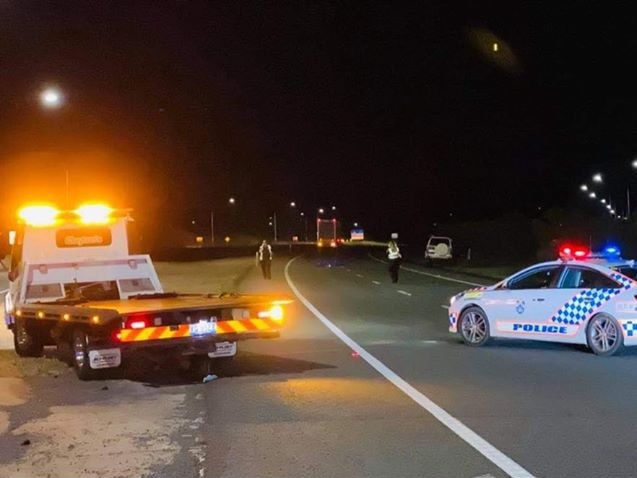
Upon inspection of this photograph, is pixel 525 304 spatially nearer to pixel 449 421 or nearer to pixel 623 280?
pixel 623 280

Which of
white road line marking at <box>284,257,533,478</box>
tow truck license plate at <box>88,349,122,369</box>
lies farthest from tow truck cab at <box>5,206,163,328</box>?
white road line marking at <box>284,257,533,478</box>

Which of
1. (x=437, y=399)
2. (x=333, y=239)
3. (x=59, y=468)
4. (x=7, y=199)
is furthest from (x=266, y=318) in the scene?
(x=333, y=239)

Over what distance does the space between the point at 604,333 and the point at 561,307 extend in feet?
2.63

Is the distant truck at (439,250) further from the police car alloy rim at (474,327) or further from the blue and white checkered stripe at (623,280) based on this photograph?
the blue and white checkered stripe at (623,280)

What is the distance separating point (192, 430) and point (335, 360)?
5.15 meters

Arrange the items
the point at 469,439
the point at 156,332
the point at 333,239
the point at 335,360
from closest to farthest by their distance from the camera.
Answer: the point at 469,439
the point at 156,332
the point at 335,360
the point at 333,239

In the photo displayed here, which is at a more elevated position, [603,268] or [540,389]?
[603,268]

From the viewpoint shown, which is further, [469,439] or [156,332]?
[156,332]

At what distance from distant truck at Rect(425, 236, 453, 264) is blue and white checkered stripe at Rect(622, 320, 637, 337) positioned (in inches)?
1524

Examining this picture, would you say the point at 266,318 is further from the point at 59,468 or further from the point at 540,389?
the point at 59,468

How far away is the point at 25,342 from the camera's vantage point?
14.6 m

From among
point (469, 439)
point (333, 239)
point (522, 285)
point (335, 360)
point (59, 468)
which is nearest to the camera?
point (59, 468)

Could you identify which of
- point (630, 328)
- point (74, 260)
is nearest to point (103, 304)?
point (74, 260)

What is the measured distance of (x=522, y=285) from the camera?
52.2 feet
